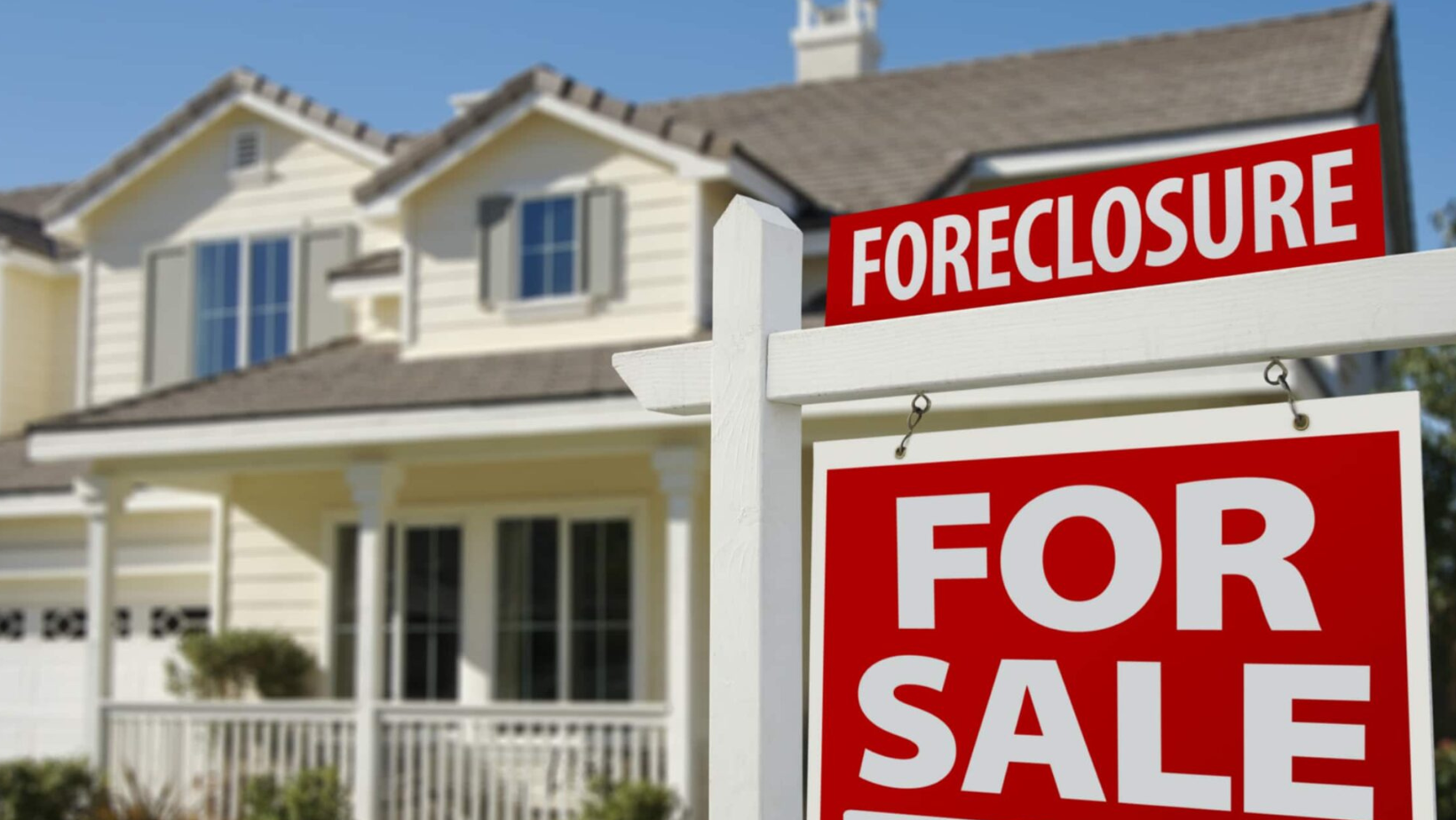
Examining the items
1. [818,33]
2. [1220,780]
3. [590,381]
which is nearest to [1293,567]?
[1220,780]

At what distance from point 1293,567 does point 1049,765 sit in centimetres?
55

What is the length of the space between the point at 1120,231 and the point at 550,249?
9.83 metres

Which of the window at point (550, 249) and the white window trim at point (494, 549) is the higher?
the window at point (550, 249)

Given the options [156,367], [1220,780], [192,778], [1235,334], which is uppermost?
[156,367]

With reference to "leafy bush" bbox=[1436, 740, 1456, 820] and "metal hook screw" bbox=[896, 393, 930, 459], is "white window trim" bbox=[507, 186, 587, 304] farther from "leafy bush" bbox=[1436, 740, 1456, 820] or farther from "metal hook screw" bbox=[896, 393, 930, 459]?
"metal hook screw" bbox=[896, 393, 930, 459]

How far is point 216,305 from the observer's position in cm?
1527

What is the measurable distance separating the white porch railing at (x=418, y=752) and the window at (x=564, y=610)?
0.46 meters

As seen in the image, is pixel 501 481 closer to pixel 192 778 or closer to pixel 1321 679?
pixel 192 778

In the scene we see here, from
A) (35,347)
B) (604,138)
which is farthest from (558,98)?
(35,347)

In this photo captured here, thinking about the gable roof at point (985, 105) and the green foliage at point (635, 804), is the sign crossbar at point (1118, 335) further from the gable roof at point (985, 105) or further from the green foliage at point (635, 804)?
the gable roof at point (985, 105)

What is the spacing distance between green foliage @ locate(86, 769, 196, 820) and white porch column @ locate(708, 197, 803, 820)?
9341 mm

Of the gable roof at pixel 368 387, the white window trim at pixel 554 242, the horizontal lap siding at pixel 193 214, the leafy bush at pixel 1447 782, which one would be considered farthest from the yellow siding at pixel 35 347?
the leafy bush at pixel 1447 782

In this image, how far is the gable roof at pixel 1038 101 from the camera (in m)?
13.4

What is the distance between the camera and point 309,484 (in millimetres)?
14141
